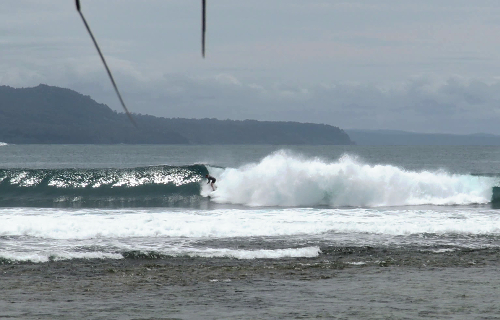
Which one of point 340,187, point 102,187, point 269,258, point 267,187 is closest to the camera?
point 269,258

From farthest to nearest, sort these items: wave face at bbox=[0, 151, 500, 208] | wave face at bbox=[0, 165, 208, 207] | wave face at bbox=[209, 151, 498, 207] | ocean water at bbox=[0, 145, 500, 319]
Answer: wave face at bbox=[0, 165, 208, 207] < wave face at bbox=[0, 151, 500, 208] < wave face at bbox=[209, 151, 498, 207] < ocean water at bbox=[0, 145, 500, 319]

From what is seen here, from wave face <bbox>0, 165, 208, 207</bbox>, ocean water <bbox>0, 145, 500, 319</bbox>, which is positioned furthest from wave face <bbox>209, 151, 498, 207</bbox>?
wave face <bbox>0, 165, 208, 207</bbox>

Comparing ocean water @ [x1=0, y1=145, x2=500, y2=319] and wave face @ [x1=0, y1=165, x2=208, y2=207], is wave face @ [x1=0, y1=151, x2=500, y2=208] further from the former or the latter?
ocean water @ [x1=0, y1=145, x2=500, y2=319]

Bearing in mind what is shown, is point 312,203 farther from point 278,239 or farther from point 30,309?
point 30,309

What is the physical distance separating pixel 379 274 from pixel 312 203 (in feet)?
62.7

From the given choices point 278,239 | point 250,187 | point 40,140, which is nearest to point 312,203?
point 250,187

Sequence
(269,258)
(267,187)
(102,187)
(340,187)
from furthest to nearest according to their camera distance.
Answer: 1. (102,187)
2. (340,187)
3. (267,187)
4. (269,258)

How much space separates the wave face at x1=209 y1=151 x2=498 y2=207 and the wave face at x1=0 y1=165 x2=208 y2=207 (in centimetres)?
252

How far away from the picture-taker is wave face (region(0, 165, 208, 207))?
1203 inches

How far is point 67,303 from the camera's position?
26.7 ft

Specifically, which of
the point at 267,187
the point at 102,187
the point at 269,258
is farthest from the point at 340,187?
the point at 269,258

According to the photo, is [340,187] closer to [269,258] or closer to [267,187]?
[267,187]

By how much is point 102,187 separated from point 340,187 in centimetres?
1203

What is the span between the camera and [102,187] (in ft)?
111
